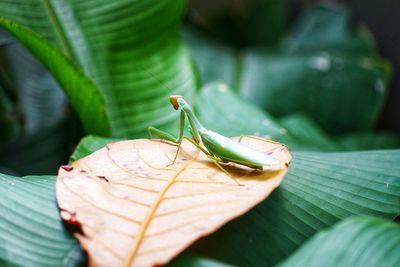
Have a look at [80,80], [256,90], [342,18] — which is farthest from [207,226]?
[342,18]

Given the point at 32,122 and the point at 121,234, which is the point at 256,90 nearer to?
the point at 32,122

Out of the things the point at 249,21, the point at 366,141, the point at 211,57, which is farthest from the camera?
the point at 249,21

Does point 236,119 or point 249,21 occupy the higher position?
point 249,21

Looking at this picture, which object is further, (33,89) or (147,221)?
(33,89)

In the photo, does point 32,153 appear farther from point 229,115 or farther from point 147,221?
point 147,221

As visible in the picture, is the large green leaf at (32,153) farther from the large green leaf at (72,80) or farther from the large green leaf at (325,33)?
the large green leaf at (325,33)

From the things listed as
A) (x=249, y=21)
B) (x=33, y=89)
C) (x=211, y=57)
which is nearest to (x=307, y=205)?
(x=33, y=89)

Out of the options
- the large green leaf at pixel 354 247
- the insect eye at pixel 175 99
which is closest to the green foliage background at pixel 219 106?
the large green leaf at pixel 354 247
